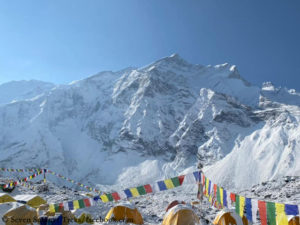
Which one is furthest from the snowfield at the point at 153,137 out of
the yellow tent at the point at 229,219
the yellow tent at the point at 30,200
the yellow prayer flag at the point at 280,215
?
the yellow prayer flag at the point at 280,215

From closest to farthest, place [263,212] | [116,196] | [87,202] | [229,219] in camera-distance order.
Result: [263,212] < [229,219] < [116,196] < [87,202]

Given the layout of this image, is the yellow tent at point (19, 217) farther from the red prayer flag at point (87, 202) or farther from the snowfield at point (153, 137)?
the snowfield at point (153, 137)

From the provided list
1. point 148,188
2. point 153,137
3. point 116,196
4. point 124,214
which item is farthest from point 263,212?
point 153,137

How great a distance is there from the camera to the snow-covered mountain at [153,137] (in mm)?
109500

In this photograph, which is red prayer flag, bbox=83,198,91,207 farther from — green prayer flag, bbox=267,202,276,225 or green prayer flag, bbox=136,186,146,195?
green prayer flag, bbox=267,202,276,225

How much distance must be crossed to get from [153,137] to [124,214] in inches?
5443

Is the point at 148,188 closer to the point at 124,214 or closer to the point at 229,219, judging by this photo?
the point at 124,214

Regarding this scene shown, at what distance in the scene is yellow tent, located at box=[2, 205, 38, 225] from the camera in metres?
16.3

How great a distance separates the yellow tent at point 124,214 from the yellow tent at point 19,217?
17.1 ft

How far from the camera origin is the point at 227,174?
331ft

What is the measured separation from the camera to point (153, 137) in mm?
157625

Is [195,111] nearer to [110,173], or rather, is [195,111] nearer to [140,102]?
[140,102]

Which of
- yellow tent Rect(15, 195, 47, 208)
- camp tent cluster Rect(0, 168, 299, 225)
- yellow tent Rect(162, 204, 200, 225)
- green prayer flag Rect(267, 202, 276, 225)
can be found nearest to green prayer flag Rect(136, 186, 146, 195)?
camp tent cluster Rect(0, 168, 299, 225)

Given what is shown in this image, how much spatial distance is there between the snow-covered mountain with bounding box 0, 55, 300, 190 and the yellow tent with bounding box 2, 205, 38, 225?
8552cm
